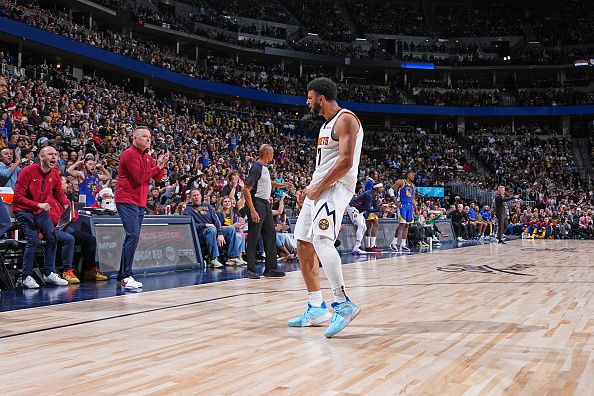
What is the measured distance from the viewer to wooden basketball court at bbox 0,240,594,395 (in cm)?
294

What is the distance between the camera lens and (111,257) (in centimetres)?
834

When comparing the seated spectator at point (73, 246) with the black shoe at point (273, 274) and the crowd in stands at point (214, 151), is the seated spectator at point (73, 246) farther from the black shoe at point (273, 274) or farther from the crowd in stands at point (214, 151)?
the black shoe at point (273, 274)

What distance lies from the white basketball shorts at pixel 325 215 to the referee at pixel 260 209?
3.55m

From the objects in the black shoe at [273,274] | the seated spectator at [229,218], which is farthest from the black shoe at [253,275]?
the seated spectator at [229,218]

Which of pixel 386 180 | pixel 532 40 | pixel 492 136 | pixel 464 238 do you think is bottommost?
pixel 464 238

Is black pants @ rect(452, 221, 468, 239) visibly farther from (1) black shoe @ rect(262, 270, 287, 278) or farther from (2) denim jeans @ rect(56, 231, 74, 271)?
(2) denim jeans @ rect(56, 231, 74, 271)

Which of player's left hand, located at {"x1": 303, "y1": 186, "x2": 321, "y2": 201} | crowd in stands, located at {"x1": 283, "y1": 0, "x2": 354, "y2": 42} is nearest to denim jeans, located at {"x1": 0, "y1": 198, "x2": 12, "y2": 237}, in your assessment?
player's left hand, located at {"x1": 303, "y1": 186, "x2": 321, "y2": 201}

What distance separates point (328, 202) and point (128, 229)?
3373 mm

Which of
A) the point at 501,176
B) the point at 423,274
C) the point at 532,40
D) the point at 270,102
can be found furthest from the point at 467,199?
the point at 423,274

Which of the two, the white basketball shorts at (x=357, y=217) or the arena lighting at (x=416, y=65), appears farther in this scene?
the arena lighting at (x=416, y=65)

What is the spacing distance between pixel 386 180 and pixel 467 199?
5.16 meters

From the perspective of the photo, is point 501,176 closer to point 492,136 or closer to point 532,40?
point 492,136

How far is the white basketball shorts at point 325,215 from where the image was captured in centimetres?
448

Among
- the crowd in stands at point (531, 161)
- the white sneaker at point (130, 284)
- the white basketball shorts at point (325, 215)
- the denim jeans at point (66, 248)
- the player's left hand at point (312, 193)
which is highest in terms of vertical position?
the crowd in stands at point (531, 161)
